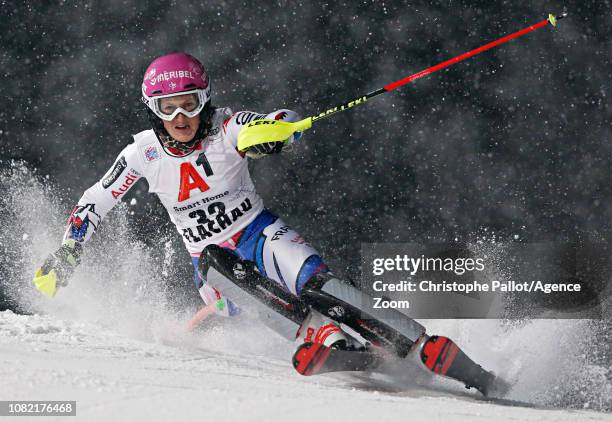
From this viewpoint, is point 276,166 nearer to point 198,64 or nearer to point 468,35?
point 468,35

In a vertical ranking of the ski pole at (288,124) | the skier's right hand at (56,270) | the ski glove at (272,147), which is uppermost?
the ski pole at (288,124)

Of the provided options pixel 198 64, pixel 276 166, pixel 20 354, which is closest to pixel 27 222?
pixel 276 166

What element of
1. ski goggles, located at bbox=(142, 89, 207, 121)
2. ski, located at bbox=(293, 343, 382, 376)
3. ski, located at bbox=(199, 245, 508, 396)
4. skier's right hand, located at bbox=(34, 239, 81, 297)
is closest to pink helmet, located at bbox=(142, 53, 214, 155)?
ski goggles, located at bbox=(142, 89, 207, 121)

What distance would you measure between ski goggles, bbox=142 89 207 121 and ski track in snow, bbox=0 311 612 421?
5.74 ft

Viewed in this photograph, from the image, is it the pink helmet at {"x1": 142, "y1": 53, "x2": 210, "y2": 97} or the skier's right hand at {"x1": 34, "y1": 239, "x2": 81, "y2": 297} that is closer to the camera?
the pink helmet at {"x1": 142, "y1": 53, "x2": 210, "y2": 97}

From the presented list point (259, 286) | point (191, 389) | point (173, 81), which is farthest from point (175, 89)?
point (191, 389)

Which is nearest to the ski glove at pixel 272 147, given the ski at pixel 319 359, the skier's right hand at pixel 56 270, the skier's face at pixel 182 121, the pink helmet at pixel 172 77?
the skier's face at pixel 182 121

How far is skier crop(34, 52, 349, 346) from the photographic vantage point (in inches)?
215

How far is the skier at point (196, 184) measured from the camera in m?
5.46

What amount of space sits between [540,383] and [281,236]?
2.25 metres

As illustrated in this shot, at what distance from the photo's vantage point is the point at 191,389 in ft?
11.2

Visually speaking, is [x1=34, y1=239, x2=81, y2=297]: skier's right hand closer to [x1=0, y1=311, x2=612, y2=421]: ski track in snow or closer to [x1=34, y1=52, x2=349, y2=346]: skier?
[x1=34, y1=52, x2=349, y2=346]: skier

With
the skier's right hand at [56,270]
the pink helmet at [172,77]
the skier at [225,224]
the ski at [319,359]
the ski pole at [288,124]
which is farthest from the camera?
the skier's right hand at [56,270]

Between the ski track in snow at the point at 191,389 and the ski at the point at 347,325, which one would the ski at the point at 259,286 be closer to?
the ski at the point at 347,325
